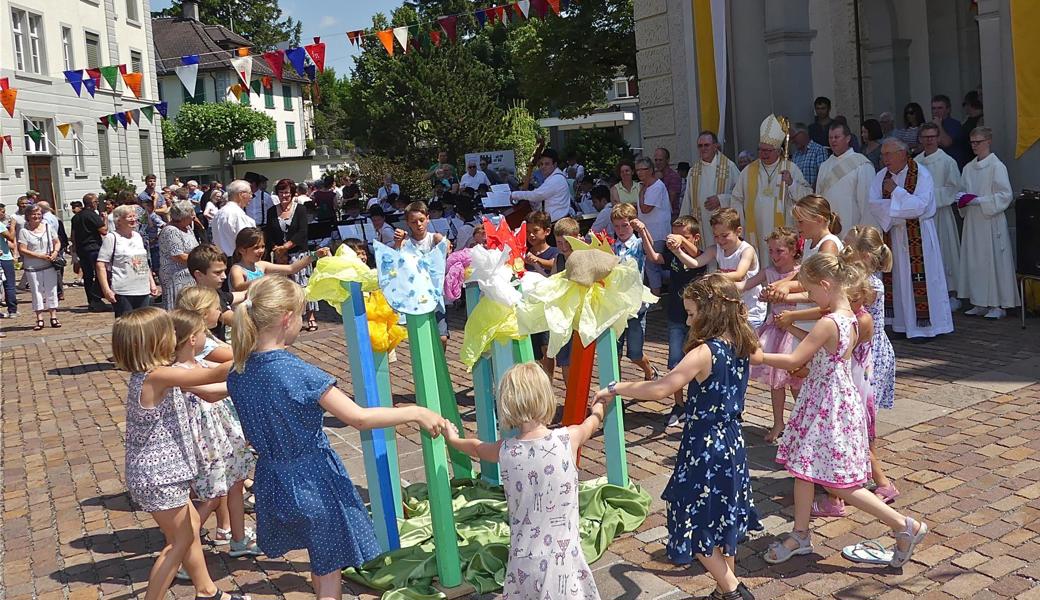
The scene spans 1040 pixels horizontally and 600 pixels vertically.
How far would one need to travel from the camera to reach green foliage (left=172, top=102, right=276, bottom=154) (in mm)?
48719

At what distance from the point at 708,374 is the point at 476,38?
54.5 meters

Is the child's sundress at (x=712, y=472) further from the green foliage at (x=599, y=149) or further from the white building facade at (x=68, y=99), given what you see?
the white building facade at (x=68, y=99)

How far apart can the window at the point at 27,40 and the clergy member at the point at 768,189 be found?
86.5 ft

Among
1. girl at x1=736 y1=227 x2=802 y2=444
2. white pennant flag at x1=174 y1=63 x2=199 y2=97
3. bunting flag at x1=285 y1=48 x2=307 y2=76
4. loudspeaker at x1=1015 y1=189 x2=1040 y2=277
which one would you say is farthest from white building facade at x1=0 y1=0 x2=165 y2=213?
girl at x1=736 y1=227 x2=802 y2=444

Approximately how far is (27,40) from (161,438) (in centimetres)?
3037

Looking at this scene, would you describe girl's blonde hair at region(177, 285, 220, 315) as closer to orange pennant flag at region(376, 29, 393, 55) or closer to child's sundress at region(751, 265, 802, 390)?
child's sundress at region(751, 265, 802, 390)

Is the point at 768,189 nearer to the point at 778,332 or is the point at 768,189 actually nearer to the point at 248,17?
the point at 778,332

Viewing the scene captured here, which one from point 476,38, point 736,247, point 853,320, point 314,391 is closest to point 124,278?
point 736,247

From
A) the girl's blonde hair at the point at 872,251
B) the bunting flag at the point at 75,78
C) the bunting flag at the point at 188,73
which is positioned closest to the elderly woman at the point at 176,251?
the girl's blonde hair at the point at 872,251

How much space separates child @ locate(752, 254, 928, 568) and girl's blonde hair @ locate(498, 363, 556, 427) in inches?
47.1

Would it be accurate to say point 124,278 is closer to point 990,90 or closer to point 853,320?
point 853,320

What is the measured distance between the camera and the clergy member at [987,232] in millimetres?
9664

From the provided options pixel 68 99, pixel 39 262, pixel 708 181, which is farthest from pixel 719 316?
pixel 68 99

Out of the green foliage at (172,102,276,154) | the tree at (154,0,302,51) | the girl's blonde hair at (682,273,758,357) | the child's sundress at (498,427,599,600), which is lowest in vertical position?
the child's sundress at (498,427,599,600)
